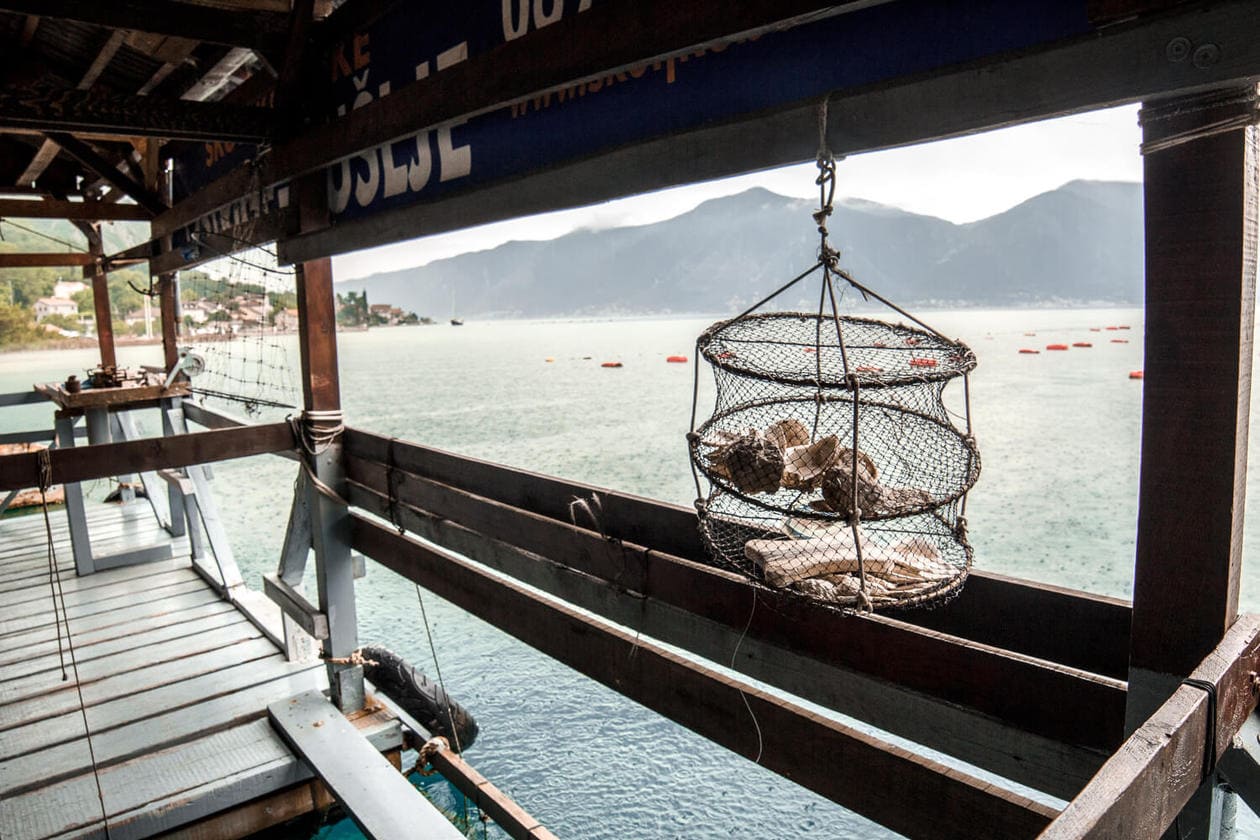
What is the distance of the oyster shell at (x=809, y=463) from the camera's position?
6.31 ft

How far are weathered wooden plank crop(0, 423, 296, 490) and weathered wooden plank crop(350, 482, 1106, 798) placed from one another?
1867 mm

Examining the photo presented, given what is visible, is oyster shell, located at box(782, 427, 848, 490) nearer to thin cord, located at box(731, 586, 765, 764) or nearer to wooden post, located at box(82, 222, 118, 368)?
thin cord, located at box(731, 586, 765, 764)

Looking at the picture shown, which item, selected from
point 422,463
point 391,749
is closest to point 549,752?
point 391,749

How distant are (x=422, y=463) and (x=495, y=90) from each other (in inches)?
65.8

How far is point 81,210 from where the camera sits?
7020 mm

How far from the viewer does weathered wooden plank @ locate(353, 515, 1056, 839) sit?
61.5 inches

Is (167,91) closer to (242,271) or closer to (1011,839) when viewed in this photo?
(242,271)

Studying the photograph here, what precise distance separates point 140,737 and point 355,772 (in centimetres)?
148

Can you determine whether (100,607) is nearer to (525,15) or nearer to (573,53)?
(525,15)

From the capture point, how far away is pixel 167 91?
15.8 ft

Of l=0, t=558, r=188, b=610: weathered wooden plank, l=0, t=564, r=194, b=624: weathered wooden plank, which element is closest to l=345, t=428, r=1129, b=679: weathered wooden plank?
l=0, t=564, r=194, b=624: weathered wooden plank

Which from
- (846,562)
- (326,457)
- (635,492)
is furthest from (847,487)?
(635,492)

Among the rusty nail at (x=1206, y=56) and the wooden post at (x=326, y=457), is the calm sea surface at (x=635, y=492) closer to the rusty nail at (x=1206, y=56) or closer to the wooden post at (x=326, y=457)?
the wooden post at (x=326, y=457)

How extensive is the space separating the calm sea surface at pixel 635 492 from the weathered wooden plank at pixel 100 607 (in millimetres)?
2686
